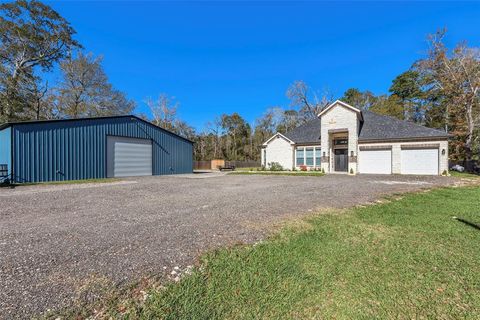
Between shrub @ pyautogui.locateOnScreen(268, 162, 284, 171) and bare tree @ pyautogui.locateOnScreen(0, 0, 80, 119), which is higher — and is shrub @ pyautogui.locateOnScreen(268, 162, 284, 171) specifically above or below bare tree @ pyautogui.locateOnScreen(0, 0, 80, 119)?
below

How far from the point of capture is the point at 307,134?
24.4m

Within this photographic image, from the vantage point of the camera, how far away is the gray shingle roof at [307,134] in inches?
919

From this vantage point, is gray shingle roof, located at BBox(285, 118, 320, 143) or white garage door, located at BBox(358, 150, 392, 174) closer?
white garage door, located at BBox(358, 150, 392, 174)

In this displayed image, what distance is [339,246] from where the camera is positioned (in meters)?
3.61

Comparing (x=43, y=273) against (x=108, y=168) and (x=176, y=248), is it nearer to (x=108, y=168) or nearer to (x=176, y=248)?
(x=176, y=248)

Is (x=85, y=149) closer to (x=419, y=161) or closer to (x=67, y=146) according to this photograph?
(x=67, y=146)

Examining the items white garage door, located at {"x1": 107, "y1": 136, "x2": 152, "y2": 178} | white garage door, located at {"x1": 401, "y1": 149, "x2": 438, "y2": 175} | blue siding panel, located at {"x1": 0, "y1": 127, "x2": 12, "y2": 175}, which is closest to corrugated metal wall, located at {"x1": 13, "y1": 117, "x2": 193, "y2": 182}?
blue siding panel, located at {"x1": 0, "y1": 127, "x2": 12, "y2": 175}

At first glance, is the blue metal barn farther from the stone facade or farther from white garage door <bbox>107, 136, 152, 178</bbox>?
the stone facade

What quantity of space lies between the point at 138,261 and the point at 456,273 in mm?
3925

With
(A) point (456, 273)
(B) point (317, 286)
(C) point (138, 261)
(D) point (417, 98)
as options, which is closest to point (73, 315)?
(C) point (138, 261)

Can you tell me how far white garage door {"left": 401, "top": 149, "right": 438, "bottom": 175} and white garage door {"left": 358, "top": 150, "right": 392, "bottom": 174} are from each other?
39.6 inches

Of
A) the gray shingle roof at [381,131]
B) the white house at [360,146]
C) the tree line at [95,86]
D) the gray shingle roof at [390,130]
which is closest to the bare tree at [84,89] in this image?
the tree line at [95,86]

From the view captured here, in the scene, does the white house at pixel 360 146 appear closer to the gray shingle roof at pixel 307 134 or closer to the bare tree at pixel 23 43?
the gray shingle roof at pixel 307 134

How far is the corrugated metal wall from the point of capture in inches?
516
